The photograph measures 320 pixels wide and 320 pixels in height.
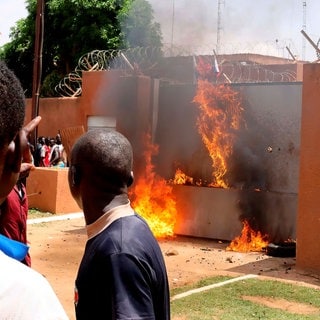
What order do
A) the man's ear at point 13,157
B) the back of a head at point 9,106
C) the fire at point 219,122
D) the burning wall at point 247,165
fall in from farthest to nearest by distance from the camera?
the fire at point 219,122
the burning wall at point 247,165
the man's ear at point 13,157
the back of a head at point 9,106

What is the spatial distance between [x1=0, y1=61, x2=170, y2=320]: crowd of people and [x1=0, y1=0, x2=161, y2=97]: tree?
22389mm

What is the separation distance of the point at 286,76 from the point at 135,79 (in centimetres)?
763

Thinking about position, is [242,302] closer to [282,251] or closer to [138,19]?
[282,251]

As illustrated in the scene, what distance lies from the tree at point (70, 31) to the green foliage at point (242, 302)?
18517 mm

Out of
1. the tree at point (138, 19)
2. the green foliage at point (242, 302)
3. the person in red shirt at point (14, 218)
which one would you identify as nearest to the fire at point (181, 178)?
the green foliage at point (242, 302)

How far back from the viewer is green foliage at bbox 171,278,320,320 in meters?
5.80

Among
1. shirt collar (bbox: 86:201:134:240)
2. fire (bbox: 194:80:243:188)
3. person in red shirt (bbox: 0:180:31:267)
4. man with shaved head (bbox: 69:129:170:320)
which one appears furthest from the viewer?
fire (bbox: 194:80:243:188)

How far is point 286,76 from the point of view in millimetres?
18156

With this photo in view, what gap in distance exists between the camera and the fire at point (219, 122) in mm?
10969

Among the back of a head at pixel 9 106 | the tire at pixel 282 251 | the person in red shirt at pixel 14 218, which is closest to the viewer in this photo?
the back of a head at pixel 9 106

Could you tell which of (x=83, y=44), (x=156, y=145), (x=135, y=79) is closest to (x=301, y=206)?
(x=156, y=145)

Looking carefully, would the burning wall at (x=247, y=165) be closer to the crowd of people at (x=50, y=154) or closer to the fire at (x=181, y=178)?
the fire at (x=181, y=178)

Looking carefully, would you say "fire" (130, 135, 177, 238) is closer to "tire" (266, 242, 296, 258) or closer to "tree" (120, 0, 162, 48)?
"tire" (266, 242, 296, 258)

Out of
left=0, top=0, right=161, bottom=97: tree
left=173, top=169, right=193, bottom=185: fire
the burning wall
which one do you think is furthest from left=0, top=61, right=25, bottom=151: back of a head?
left=0, top=0, right=161, bottom=97: tree
